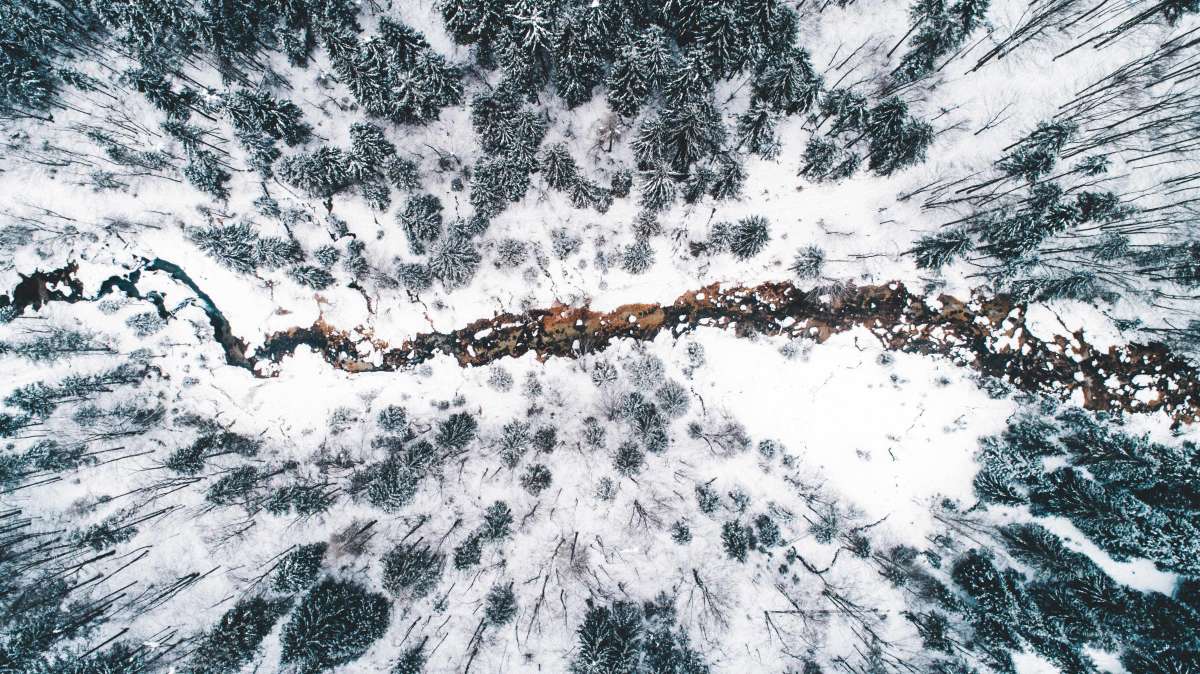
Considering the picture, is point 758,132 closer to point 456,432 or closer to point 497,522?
point 456,432

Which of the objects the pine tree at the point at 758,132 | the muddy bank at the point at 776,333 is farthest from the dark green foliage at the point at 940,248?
the pine tree at the point at 758,132

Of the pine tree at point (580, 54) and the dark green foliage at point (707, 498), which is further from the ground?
the pine tree at point (580, 54)

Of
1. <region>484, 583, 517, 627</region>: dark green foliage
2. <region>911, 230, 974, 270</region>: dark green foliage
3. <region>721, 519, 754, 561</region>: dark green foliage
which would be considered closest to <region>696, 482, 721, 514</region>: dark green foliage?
<region>721, 519, 754, 561</region>: dark green foliage

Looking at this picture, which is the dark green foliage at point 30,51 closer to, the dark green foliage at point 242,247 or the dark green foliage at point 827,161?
the dark green foliage at point 242,247

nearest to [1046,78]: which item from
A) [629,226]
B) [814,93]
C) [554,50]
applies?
[814,93]

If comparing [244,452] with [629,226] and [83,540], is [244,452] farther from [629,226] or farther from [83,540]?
[629,226]
